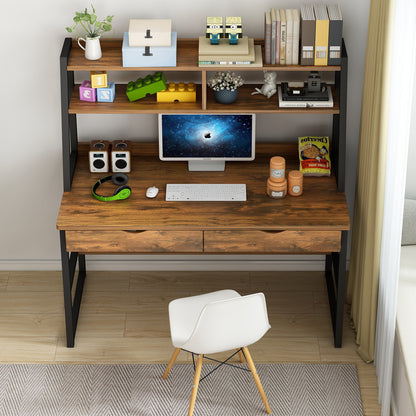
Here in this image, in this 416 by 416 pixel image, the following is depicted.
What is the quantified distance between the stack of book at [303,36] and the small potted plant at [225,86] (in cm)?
17

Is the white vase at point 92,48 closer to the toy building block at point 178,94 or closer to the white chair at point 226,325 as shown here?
the toy building block at point 178,94

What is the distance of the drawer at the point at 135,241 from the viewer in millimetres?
3238

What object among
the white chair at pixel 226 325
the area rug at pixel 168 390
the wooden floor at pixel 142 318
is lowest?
the area rug at pixel 168 390

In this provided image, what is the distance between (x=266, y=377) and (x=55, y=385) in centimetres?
98

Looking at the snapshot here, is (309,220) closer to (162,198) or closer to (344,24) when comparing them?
(162,198)

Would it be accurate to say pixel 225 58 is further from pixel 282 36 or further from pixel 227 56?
pixel 282 36

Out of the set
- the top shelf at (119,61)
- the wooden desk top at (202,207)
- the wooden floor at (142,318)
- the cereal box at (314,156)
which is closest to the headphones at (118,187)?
the wooden desk top at (202,207)

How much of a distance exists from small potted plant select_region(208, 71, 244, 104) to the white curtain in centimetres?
75

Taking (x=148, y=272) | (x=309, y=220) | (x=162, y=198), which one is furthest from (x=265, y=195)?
(x=148, y=272)

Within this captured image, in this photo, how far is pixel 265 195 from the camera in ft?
11.1

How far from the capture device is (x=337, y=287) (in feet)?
11.3

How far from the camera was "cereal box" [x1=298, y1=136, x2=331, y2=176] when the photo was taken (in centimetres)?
352

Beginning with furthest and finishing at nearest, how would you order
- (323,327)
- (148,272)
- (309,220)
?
(148,272), (323,327), (309,220)

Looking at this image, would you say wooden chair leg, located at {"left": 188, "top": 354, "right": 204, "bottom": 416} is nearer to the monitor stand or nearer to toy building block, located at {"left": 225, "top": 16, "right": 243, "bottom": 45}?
the monitor stand
